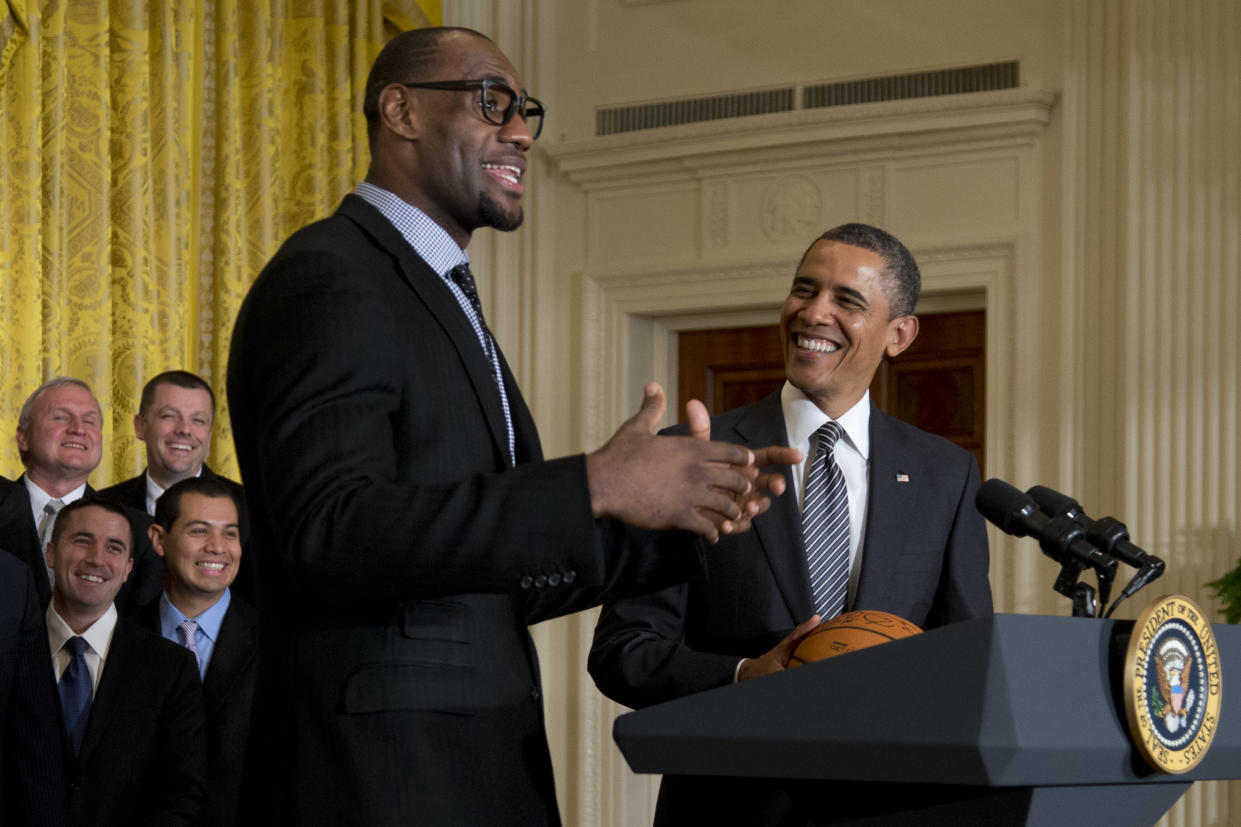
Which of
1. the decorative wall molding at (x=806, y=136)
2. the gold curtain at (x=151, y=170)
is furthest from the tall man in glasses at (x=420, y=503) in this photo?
the decorative wall molding at (x=806, y=136)

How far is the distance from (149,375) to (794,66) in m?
2.95

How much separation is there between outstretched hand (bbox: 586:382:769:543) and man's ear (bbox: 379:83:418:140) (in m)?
0.54

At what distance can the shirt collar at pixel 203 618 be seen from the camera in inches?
172

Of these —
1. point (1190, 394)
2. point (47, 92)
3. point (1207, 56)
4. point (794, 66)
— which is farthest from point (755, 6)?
point (47, 92)

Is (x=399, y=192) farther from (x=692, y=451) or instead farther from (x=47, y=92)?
(x=47, y=92)

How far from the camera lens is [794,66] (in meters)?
7.12

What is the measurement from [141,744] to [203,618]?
52cm

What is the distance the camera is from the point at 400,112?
6.59 feet

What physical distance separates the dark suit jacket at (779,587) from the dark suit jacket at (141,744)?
5.49ft

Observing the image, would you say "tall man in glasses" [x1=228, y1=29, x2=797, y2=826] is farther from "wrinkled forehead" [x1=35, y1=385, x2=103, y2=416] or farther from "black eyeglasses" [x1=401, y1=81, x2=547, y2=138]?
"wrinkled forehead" [x1=35, y1=385, x2=103, y2=416]

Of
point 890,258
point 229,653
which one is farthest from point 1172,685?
point 229,653

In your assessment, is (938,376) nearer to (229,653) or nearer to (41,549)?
(229,653)

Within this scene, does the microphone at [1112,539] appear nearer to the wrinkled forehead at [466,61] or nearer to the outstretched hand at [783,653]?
the outstretched hand at [783,653]

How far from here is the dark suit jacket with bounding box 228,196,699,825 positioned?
65.0 inches
